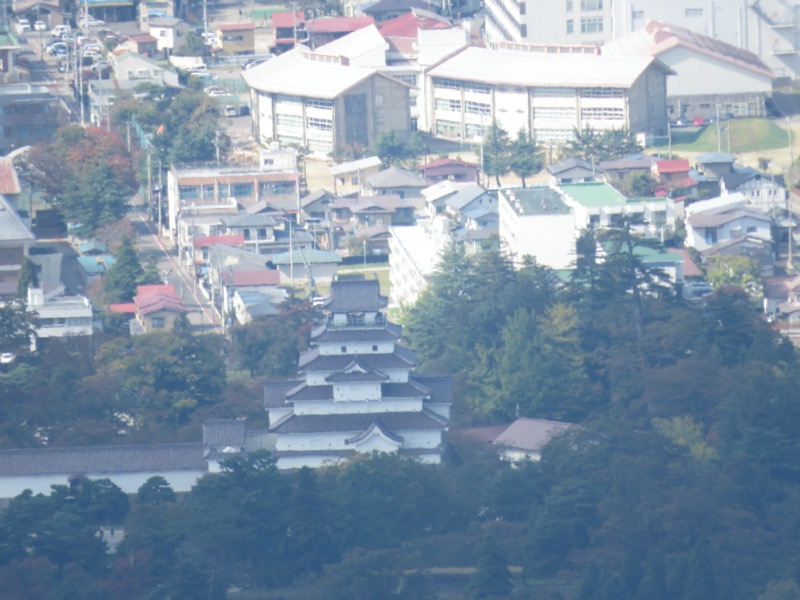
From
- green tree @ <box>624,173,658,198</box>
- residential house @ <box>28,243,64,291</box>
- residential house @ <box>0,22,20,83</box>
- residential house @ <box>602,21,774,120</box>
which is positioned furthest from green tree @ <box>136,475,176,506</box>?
residential house @ <box>0,22,20,83</box>

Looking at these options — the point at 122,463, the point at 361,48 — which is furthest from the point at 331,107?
the point at 122,463

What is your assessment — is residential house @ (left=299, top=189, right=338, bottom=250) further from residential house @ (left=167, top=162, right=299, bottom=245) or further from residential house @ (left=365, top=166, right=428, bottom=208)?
residential house @ (left=365, top=166, right=428, bottom=208)

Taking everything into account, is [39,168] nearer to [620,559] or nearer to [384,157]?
[384,157]

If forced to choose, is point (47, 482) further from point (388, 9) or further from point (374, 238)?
point (388, 9)

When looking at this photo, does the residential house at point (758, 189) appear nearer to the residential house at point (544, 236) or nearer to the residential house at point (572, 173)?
the residential house at point (572, 173)

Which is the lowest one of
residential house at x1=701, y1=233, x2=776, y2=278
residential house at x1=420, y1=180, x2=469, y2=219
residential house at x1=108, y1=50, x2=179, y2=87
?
residential house at x1=701, y1=233, x2=776, y2=278

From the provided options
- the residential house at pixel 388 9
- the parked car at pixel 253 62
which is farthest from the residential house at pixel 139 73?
the residential house at pixel 388 9

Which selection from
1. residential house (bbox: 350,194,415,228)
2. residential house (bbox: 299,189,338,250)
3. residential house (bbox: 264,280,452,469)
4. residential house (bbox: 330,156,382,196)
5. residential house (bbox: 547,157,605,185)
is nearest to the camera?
residential house (bbox: 264,280,452,469)

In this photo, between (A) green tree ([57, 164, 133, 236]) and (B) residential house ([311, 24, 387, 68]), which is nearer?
(A) green tree ([57, 164, 133, 236])
